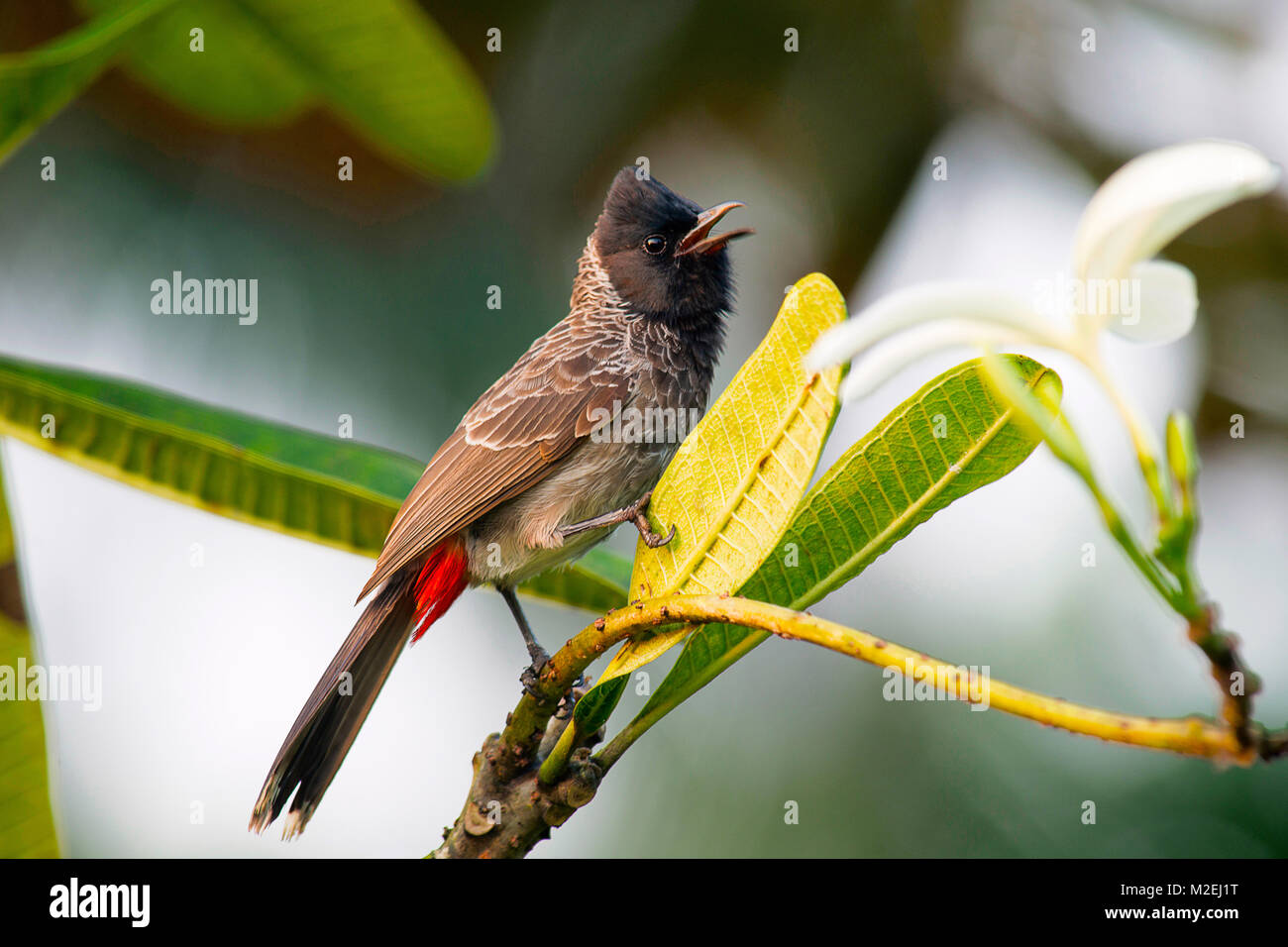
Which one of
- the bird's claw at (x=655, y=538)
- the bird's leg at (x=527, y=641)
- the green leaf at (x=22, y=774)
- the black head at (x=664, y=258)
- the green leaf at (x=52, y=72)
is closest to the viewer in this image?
the bird's claw at (x=655, y=538)

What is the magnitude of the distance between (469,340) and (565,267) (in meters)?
0.47

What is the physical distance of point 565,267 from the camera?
4.05 metres

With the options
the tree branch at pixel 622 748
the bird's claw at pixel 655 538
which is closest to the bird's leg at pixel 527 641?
the tree branch at pixel 622 748

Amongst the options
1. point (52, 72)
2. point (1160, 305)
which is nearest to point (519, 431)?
point (52, 72)

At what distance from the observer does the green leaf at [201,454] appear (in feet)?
6.79

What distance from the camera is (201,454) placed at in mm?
2123

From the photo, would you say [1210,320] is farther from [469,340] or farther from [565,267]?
[469,340]

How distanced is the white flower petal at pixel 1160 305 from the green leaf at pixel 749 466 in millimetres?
429

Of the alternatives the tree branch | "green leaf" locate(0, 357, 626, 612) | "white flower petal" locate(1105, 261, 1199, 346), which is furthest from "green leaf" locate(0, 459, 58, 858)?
"white flower petal" locate(1105, 261, 1199, 346)

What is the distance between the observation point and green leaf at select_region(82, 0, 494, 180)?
262 cm

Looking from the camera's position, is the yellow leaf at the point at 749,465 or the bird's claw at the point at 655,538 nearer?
the yellow leaf at the point at 749,465

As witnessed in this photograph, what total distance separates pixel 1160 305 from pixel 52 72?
182 centimetres

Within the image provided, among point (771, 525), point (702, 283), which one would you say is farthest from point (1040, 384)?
point (702, 283)

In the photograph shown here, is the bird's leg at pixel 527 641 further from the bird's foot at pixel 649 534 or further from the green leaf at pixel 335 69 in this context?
the green leaf at pixel 335 69
